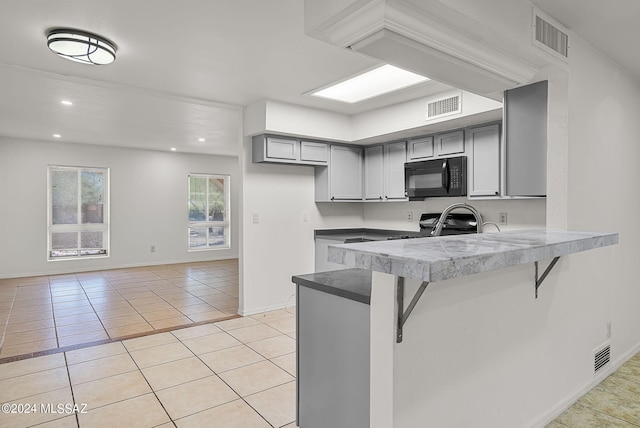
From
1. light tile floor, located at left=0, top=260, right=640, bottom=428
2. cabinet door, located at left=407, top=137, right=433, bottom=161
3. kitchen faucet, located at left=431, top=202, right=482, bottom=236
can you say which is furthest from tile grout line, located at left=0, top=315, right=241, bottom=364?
kitchen faucet, located at left=431, top=202, right=482, bottom=236

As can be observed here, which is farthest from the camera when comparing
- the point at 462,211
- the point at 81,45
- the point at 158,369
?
the point at 462,211

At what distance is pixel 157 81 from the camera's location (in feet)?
11.7

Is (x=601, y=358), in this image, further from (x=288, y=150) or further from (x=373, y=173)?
(x=288, y=150)

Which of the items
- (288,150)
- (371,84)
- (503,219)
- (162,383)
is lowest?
(162,383)

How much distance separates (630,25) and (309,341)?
2.62 meters

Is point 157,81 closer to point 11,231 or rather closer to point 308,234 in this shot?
point 308,234

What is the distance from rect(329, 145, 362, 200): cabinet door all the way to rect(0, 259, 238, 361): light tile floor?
2.00 metres

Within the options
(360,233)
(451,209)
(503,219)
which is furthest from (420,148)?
(451,209)

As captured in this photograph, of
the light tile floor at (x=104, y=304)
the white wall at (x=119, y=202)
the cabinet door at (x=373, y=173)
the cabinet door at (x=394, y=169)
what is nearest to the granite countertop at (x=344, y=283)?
the light tile floor at (x=104, y=304)

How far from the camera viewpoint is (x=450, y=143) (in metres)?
4.14

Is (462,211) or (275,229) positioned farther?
(275,229)

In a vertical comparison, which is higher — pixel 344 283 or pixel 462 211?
pixel 462 211

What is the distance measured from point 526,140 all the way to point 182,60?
2.60 meters

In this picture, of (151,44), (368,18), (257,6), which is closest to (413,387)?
(368,18)
